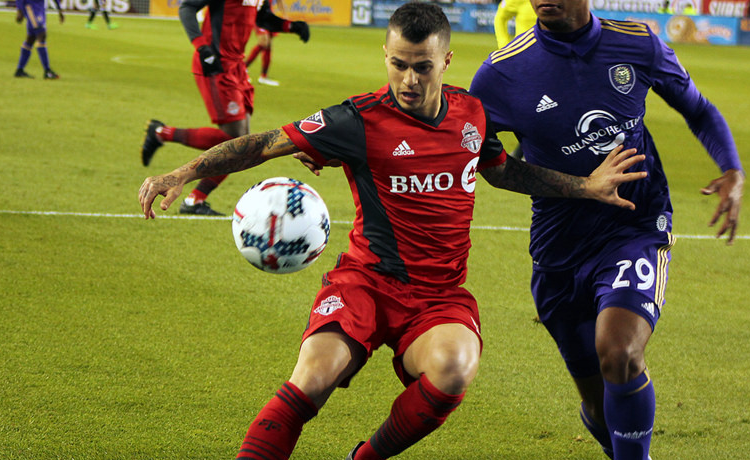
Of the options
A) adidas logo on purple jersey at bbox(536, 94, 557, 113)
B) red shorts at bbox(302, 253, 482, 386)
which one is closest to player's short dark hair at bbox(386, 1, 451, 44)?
adidas logo on purple jersey at bbox(536, 94, 557, 113)

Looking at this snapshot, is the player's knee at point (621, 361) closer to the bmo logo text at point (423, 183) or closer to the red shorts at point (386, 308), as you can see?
the red shorts at point (386, 308)

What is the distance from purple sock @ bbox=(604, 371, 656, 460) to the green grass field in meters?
0.58

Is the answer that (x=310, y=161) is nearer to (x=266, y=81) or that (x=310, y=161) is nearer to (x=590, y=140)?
(x=590, y=140)

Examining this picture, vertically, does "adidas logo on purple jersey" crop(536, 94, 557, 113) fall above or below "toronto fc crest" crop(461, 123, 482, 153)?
above

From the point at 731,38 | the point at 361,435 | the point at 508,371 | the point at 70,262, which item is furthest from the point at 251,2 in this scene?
the point at 731,38

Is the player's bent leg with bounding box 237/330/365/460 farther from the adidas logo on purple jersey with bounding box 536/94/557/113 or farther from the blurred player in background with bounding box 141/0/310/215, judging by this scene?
the blurred player in background with bounding box 141/0/310/215

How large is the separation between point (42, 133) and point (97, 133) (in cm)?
64

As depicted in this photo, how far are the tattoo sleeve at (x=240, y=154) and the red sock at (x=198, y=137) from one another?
14.5ft

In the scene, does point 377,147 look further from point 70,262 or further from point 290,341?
point 70,262

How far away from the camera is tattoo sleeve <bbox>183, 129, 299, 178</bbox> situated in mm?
3273

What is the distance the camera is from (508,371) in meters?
4.77

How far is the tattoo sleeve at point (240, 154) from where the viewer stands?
3.27m

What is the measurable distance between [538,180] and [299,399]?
1.31m

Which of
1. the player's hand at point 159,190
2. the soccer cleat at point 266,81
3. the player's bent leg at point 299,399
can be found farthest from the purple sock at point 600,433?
the soccer cleat at point 266,81
